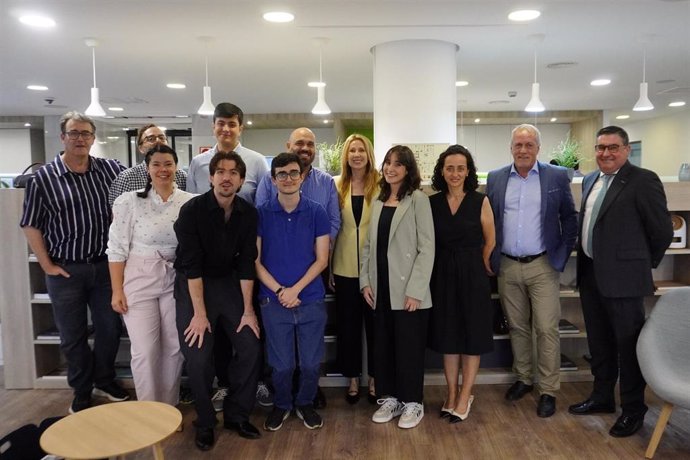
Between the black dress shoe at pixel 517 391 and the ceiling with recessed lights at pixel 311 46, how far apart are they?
283cm

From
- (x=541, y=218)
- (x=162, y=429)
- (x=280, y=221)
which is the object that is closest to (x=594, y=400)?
(x=541, y=218)

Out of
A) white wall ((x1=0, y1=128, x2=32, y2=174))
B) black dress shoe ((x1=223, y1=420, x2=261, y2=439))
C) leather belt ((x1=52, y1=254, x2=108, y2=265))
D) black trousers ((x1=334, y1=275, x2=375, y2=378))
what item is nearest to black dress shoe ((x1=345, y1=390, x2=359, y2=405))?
black trousers ((x1=334, y1=275, x2=375, y2=378))

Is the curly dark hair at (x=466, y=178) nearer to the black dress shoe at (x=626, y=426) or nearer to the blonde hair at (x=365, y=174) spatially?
the blonde hair at (x=365, y=174)

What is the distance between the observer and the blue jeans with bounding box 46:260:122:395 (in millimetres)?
3195

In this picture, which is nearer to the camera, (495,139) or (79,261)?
(79,261)

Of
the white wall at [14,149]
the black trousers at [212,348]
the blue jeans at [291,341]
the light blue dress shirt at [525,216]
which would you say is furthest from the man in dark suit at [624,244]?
the white wall at [14,149]

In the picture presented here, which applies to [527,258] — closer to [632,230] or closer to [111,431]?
[632,230]

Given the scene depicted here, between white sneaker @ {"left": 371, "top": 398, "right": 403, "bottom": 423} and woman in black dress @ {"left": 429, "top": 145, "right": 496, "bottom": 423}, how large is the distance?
0.44m

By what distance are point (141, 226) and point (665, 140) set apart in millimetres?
13050

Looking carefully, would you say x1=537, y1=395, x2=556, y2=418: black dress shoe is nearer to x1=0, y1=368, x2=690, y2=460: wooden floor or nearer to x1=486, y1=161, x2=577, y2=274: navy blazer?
x1=0, y1=368, x2=690, y2=460: wooden floor

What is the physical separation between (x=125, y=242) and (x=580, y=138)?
11.4m

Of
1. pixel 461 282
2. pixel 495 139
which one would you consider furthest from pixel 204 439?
pixel 495 139

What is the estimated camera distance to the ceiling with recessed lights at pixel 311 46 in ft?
13.9

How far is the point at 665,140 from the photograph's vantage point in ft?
40.6
